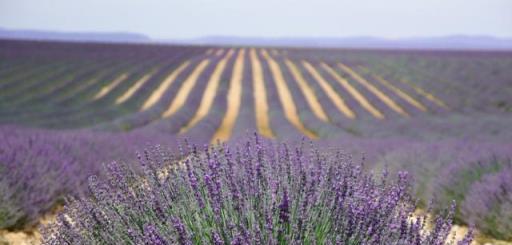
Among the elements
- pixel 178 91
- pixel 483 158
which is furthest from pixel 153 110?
pixel 483 158

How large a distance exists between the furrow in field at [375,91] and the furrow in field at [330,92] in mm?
1831

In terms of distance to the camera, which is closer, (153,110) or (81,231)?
(81,231)

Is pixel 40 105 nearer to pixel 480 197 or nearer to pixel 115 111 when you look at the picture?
pixel 115 111

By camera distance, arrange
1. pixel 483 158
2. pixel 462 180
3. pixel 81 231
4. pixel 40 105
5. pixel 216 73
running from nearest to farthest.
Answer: pixel 81 231 < pixel 462 180 < pixel 483 158 < pixel 40 105 < pixel 216 73

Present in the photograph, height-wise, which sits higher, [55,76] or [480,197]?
[480,197]

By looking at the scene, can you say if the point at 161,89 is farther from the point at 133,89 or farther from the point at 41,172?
the point at 41,172

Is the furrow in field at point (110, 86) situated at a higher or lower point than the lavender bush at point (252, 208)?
lower

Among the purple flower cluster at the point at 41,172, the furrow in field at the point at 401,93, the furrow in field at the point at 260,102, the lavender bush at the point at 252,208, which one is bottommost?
the furrow in field at the point at 260,102

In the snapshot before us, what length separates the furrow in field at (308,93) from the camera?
23.6 metres

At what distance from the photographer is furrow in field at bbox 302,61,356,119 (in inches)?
951

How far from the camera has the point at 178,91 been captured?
29.5 metres

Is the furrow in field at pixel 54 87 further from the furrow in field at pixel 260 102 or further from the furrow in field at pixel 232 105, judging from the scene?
the furrow in field at pixel 260 102

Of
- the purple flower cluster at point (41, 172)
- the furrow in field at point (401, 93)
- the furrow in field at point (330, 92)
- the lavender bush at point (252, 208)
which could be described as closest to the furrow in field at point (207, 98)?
the furrow in field at point (330, 92)

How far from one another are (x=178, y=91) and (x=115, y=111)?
8147 millimetres
